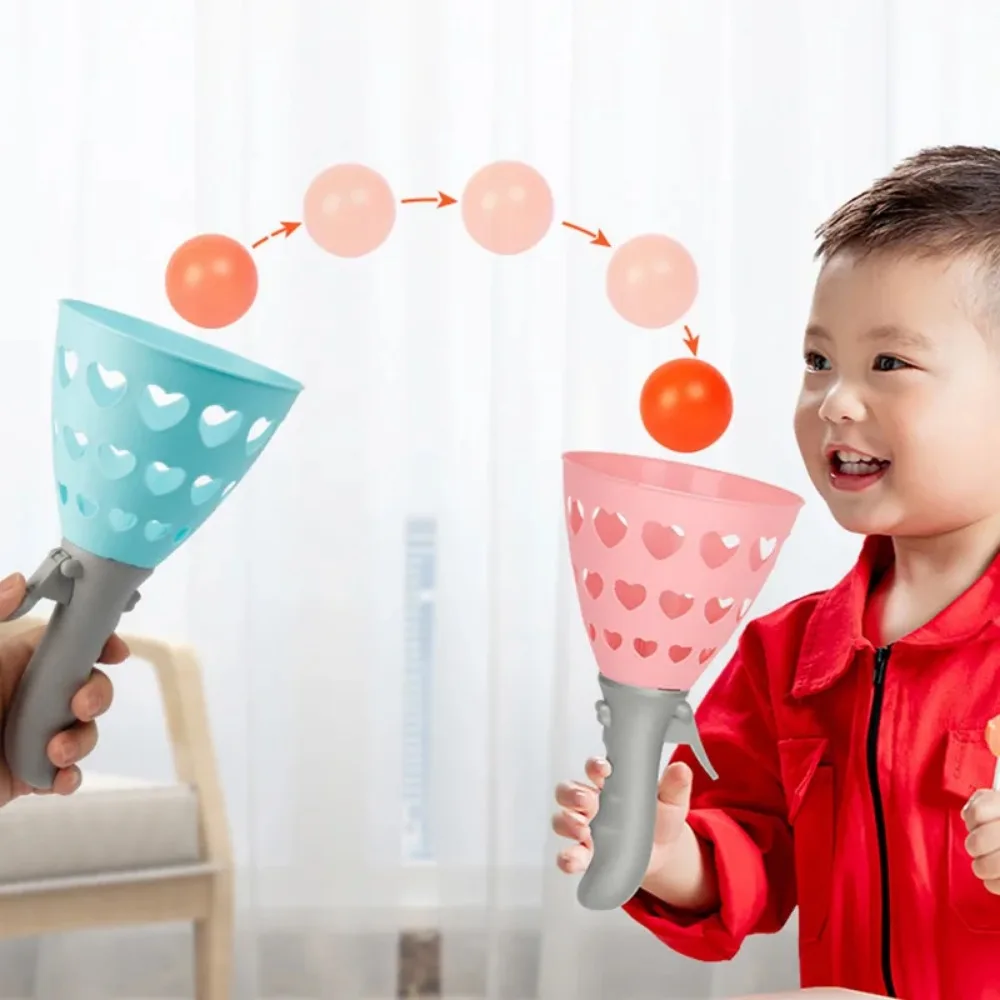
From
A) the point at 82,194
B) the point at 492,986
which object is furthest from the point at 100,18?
the point at 492,986

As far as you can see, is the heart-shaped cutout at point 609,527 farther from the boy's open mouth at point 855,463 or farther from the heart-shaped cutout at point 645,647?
the boy's open mouth at point 855,463

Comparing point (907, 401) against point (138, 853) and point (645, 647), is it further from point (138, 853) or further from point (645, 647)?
point (138, 853)

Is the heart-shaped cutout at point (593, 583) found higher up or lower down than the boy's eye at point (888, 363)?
lower down

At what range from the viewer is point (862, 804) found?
1.12 meters

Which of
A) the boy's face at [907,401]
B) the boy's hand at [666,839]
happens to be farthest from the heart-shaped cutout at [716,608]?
the boy's face at [907,401]

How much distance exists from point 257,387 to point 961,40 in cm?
198

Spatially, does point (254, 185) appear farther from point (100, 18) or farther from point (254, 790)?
point (254, 790)

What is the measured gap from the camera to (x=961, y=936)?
108 centimetres

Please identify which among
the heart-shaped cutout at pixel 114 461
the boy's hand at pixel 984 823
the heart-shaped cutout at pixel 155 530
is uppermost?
the heart-shaped cutout at pixel 114 461

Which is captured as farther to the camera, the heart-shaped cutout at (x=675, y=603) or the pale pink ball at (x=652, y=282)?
the pale pink ball at (x=652, y=282)

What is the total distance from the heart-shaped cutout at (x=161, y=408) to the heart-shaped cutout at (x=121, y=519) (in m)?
0.06

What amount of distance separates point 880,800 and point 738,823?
0.14m

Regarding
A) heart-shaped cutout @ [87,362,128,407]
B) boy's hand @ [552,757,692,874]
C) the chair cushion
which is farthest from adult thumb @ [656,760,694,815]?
the chair cushion

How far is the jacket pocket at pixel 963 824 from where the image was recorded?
1.06 metres
